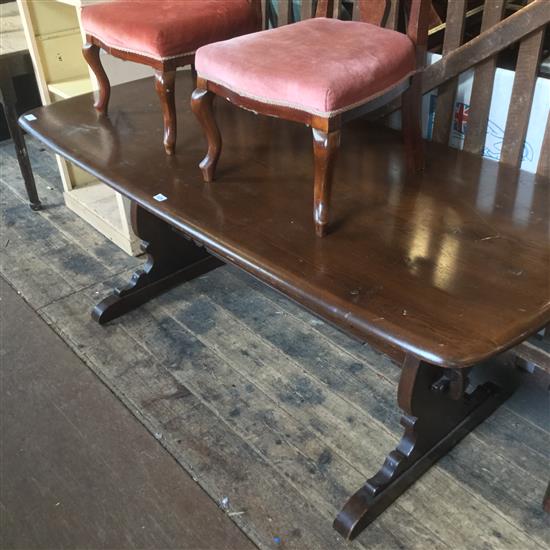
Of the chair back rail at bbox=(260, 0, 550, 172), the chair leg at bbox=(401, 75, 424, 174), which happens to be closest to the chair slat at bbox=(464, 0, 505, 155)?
the chair back rail at bbox=(260, 0, 550, 172)

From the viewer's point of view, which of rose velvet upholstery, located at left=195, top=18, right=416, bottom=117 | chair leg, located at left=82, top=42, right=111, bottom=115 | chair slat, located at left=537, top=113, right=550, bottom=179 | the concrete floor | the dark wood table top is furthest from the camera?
chair leg, located at left=82, top=42, right=111, bottom=115

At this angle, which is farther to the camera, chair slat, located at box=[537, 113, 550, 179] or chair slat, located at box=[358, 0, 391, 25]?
chair slat, located at box=[358, 0, 391, 25]

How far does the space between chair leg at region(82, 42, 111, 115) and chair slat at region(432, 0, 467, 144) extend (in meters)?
0.94

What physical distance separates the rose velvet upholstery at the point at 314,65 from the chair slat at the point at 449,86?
0.20 m

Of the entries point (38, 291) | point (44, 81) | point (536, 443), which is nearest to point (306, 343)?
point (536, 443)

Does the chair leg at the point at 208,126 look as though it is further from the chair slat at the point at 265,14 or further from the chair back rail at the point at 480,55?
the chair slat at the point at 265,14

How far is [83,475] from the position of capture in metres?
1.49

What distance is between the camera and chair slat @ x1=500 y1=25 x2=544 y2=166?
56.7 inches

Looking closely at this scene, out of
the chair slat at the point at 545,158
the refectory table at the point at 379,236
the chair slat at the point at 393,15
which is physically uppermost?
the chair slat at the point at 393,15

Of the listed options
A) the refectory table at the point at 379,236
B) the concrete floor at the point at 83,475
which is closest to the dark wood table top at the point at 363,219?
the refectory table at the point at 379,236

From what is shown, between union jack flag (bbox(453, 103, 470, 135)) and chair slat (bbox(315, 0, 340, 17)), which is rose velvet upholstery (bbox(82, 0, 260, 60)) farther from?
union jack flag (bbox(453, 103, 470, 135))

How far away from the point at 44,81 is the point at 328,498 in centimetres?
178

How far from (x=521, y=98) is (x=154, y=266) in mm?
1147

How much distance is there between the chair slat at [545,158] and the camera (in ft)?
4.80
